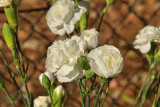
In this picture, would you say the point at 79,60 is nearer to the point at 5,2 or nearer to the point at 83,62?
the point at 83,62

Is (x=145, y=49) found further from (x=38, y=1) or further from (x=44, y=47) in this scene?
(x=38, y=1)

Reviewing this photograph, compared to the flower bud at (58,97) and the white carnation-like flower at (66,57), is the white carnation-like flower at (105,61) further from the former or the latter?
the flower bud at (58,97)

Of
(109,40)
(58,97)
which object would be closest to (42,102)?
(58,97)

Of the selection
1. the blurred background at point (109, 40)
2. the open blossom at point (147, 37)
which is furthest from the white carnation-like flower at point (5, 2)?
the blurred background at point (109, 40)

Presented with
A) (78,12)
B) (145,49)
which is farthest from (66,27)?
(145,49)

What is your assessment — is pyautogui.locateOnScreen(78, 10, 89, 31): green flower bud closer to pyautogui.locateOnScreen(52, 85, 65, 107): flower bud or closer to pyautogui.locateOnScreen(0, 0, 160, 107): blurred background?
pyautogui.locateOnScreen(52, 85, 65, 107): flower bud

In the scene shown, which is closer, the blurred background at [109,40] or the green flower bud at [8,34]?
the green flower bud at [8,34]

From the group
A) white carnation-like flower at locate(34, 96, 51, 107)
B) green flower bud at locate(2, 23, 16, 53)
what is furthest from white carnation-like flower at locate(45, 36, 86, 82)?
white carnation-like flower at locate(34, 96, 51, 107)
